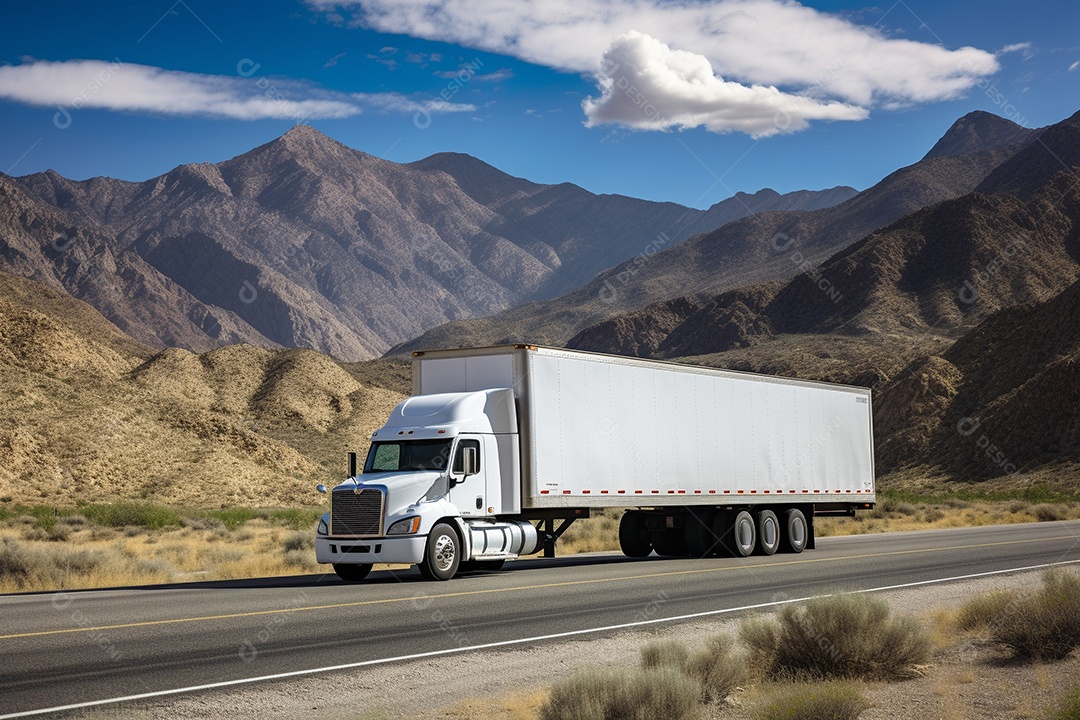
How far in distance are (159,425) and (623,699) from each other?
200 ft

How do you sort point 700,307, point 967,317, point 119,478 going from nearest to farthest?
point 119,478 < point 967,317 < point 700,307

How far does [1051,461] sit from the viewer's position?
72.6m

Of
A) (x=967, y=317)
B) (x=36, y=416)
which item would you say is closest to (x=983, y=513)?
(x=36, y=416)

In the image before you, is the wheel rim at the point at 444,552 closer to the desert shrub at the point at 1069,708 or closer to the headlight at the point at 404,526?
the headlight at the point at 404,526

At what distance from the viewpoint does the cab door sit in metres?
19.9

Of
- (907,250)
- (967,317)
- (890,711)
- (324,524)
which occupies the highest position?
(907,250)

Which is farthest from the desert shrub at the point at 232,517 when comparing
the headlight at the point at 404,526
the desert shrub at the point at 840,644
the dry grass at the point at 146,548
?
the desert shrub at the point at 840,644

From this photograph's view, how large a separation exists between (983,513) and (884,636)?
1641 inches

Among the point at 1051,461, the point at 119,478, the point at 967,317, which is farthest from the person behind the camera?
the point at 967,317

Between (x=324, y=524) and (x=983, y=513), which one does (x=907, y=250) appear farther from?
(x=324, y=524)

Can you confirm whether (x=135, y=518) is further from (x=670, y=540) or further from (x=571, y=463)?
(x=571, y=463)

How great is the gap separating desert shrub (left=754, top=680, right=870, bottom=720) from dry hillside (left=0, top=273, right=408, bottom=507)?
168 ft

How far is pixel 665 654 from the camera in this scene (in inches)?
375

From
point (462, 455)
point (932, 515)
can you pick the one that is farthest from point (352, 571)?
point (932, 515)
